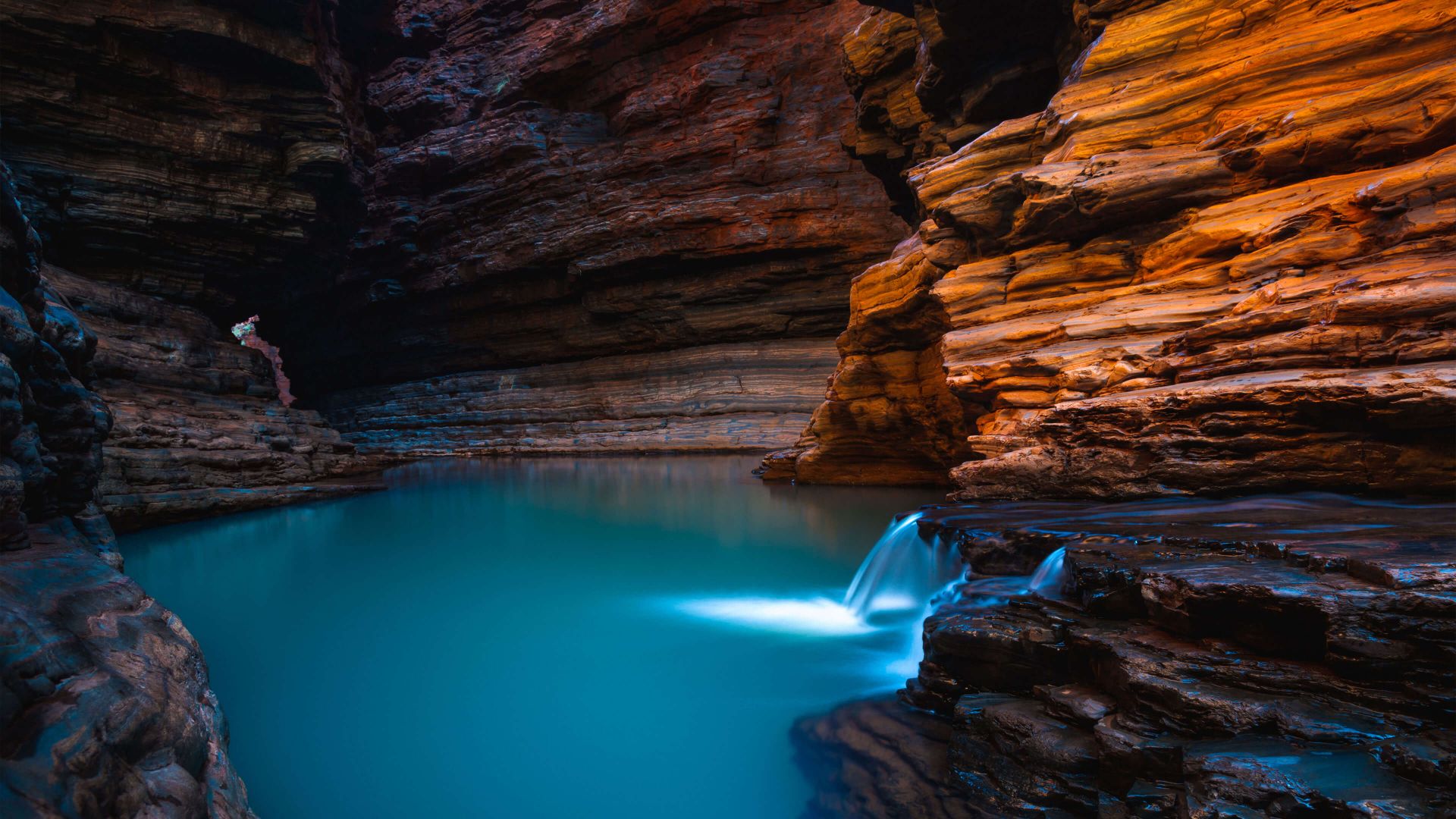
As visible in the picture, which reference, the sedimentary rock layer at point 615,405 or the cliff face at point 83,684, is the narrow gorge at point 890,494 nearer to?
the cliff face at point 83,684

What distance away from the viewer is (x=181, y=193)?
1505 centimetres

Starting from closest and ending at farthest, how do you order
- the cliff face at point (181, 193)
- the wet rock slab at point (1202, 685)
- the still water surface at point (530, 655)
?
the wet rock slab at point (1202, 685) → the still water surface at point (530, 655) → the cliff face at point (181, 193)

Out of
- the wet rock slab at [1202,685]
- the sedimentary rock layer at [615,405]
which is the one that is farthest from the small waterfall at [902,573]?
the sedimentary rock layer at [615,405]

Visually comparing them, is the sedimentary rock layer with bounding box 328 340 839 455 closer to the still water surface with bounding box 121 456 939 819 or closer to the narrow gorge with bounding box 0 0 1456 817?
the narrow gorge with bounding box 0 0 1456 817

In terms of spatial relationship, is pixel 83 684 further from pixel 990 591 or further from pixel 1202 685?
pixel 990 591

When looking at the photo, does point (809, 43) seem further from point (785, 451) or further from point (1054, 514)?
point (1054, 514)

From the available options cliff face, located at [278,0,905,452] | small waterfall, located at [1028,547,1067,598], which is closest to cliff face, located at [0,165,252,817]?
small waterfall, located at [1028,547,1067,598]

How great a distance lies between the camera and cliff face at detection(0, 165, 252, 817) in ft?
4.82

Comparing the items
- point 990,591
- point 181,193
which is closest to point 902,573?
point 990,591

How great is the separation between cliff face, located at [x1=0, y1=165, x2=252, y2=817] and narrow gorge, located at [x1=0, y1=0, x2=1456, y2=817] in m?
0.01

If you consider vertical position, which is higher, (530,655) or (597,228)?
(597,228)

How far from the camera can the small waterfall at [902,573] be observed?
4.79 metres

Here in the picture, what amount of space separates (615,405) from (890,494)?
1365 centimetres

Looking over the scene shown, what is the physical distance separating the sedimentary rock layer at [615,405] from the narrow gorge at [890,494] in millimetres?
4294
